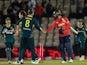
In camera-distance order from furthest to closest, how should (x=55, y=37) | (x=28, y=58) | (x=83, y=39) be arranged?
(x=55, y=37) < (x=28, y=58) < (x=83, y=39)

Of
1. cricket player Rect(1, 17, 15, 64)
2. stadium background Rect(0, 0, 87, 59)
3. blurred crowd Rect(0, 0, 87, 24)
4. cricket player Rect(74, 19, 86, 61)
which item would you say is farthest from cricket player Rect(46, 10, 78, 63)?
blurred crowd Rect(0, 0, 87, 24)

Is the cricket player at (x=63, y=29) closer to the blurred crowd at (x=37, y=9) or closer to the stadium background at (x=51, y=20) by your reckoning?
the stadium background at (x=51, y=20)

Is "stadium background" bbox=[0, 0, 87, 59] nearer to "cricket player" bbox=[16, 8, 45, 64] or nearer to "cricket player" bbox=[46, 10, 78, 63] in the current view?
"cricket player" bbox=[46, 10, 78, 63]

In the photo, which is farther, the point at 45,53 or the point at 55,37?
the point at 55,37

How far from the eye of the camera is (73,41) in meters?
27.6

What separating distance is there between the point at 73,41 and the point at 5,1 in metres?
6.29

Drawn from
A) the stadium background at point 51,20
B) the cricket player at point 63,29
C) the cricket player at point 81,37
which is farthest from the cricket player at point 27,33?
the stadium background at point 51,20

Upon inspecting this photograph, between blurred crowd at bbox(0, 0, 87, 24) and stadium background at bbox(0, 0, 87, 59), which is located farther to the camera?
blurred crowd at bbox(0, 0, 87, 24)

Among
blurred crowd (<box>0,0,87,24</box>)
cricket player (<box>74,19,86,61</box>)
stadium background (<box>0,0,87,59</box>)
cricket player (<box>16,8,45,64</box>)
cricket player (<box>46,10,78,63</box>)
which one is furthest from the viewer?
blurred crowd (<box>0,0,87,24</box>)

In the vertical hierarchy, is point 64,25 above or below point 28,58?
above

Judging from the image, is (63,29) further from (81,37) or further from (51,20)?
(51,20)

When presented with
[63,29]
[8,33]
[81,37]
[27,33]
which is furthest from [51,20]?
[27,33]

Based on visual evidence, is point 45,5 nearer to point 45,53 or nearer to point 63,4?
point 63,4

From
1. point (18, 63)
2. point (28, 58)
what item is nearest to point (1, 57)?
point (28, 58)
